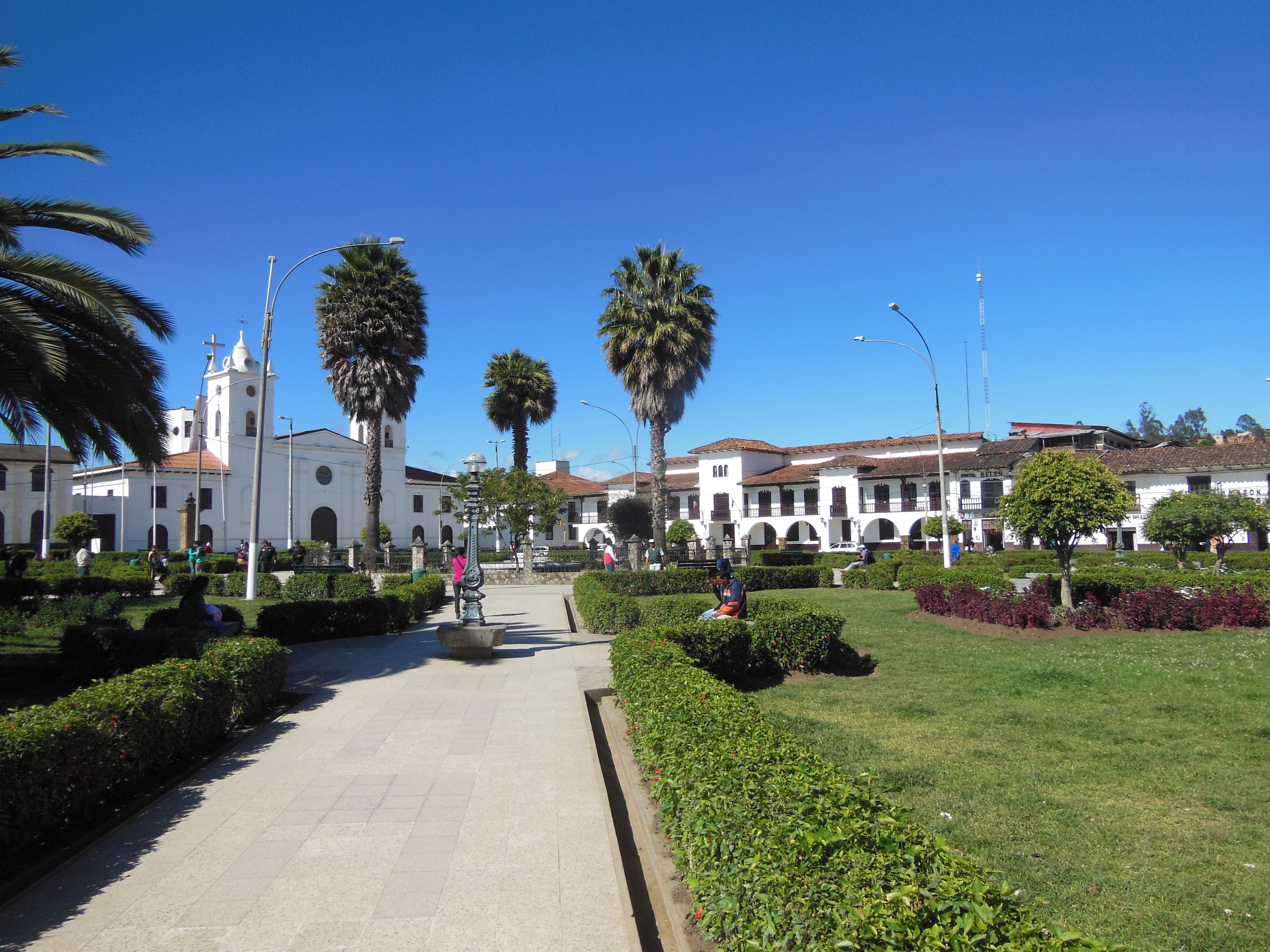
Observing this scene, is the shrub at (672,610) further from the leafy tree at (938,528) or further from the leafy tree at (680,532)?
the leafy tree at (938,528)

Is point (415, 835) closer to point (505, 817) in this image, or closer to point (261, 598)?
point (505, 817)

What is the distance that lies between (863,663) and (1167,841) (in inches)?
265

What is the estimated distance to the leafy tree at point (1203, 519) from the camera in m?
25.7

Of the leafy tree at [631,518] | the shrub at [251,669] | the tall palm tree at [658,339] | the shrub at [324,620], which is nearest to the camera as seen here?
the shrub at [251,669]

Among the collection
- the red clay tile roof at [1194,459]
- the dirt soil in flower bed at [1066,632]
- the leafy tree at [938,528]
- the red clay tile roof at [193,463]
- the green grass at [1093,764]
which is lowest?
the green grass at [1093,764]

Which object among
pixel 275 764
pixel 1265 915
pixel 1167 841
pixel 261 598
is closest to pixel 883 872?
pixel 1265 915

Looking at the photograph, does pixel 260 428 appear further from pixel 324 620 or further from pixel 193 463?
pixel 193 463

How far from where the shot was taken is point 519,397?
4769cm

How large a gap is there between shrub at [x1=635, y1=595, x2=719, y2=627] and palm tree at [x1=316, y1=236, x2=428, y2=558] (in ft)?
76.1

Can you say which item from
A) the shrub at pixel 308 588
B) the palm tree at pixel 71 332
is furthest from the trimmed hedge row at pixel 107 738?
the shrub at pixel 308 588

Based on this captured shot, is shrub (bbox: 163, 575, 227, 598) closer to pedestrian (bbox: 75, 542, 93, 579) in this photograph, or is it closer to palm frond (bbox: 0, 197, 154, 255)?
pedestrian (bbox: 75, 542, 93, 579)

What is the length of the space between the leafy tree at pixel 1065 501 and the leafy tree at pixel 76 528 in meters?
41.1

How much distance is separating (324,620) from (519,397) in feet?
109

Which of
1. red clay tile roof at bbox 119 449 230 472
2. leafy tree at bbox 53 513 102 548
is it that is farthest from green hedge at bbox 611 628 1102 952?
red clay tile roof at bbox 119 449 230 472
